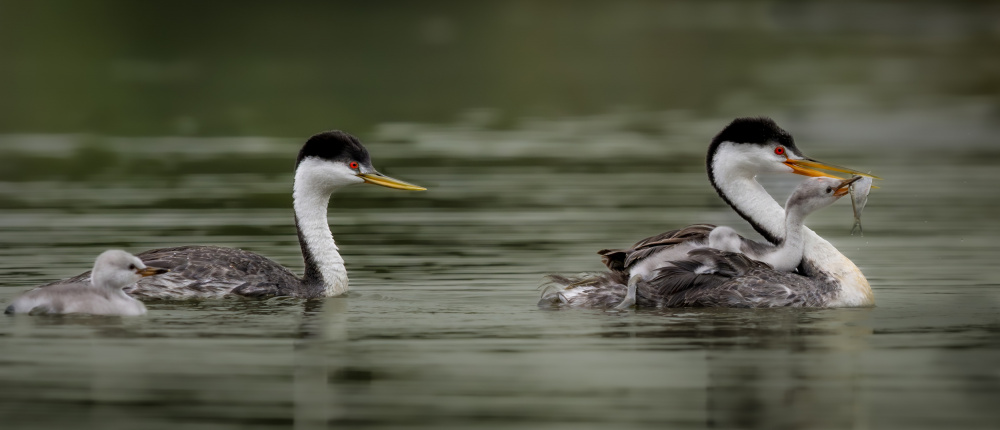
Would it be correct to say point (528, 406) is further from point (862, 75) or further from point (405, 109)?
point (862, 75)

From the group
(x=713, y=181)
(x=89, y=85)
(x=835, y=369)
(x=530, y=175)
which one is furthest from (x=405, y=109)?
(x=835, y=369)

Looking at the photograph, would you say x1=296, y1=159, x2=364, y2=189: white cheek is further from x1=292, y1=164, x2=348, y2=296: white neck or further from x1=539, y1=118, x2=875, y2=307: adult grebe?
x1=539, y1=118, x2=875, y2=307: adult grebe

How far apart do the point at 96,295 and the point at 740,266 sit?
4277mm

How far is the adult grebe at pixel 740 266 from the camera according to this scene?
Answer: 460 inches

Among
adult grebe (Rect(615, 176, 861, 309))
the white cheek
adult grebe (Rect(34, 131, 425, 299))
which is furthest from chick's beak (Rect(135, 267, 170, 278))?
adult grebe (Rect(615, 176, 861, 309))

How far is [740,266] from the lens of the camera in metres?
11.8

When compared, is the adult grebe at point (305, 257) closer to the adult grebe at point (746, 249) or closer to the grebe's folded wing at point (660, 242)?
the grebe's folded wing at point (660, 242)

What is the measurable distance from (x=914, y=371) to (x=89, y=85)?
3034 centimetres

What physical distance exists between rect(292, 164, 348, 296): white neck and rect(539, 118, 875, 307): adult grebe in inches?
68.0

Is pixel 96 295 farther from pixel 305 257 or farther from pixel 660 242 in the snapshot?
pixel 660 242

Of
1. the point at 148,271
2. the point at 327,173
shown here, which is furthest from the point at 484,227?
the point at 148,271

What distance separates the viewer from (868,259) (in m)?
14.2

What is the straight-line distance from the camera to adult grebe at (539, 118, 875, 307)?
11680mm

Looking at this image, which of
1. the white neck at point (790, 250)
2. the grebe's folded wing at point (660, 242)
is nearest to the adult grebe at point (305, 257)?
the grebe's folded wing at point (660, 242)
